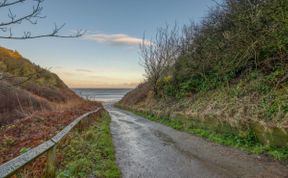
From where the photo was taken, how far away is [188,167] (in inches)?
220

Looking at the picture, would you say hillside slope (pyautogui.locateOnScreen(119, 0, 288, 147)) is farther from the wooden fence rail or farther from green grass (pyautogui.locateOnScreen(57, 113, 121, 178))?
the wooden fence rail

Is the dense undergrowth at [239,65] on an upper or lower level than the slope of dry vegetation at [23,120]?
upper

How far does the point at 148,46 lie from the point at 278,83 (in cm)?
1612

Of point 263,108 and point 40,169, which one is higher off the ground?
point 263,108

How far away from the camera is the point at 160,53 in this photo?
72.6ft

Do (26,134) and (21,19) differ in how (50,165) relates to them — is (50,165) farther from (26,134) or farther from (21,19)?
(26,134)

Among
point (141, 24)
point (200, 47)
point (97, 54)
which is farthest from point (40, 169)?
point (97, 54)

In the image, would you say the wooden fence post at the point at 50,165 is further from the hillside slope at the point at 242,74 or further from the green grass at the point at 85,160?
the hillside slope at the point at 242,74

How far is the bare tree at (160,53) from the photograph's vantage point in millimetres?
21422

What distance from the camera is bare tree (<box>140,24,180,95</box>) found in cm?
2142

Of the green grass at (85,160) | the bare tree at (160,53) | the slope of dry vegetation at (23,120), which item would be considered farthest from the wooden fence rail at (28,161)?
the bare tree at (160,53)

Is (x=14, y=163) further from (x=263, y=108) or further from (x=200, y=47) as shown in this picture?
(x=200, y=47)

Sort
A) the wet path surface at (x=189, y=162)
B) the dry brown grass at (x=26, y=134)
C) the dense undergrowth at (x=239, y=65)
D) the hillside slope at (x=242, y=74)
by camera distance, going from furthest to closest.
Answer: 1. the dense undergrowth at (x=239, y=65)
2. the hillside slope at (x=242, y=74)
3. the dry brown grass at (x=26, y=134)
4. the wet path surface at (x=189, y=162)

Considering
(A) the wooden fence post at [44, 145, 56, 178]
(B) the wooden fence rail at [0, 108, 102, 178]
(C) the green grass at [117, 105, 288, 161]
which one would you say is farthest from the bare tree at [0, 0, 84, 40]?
(C) the green grass at [117, 105, 288, 161]
